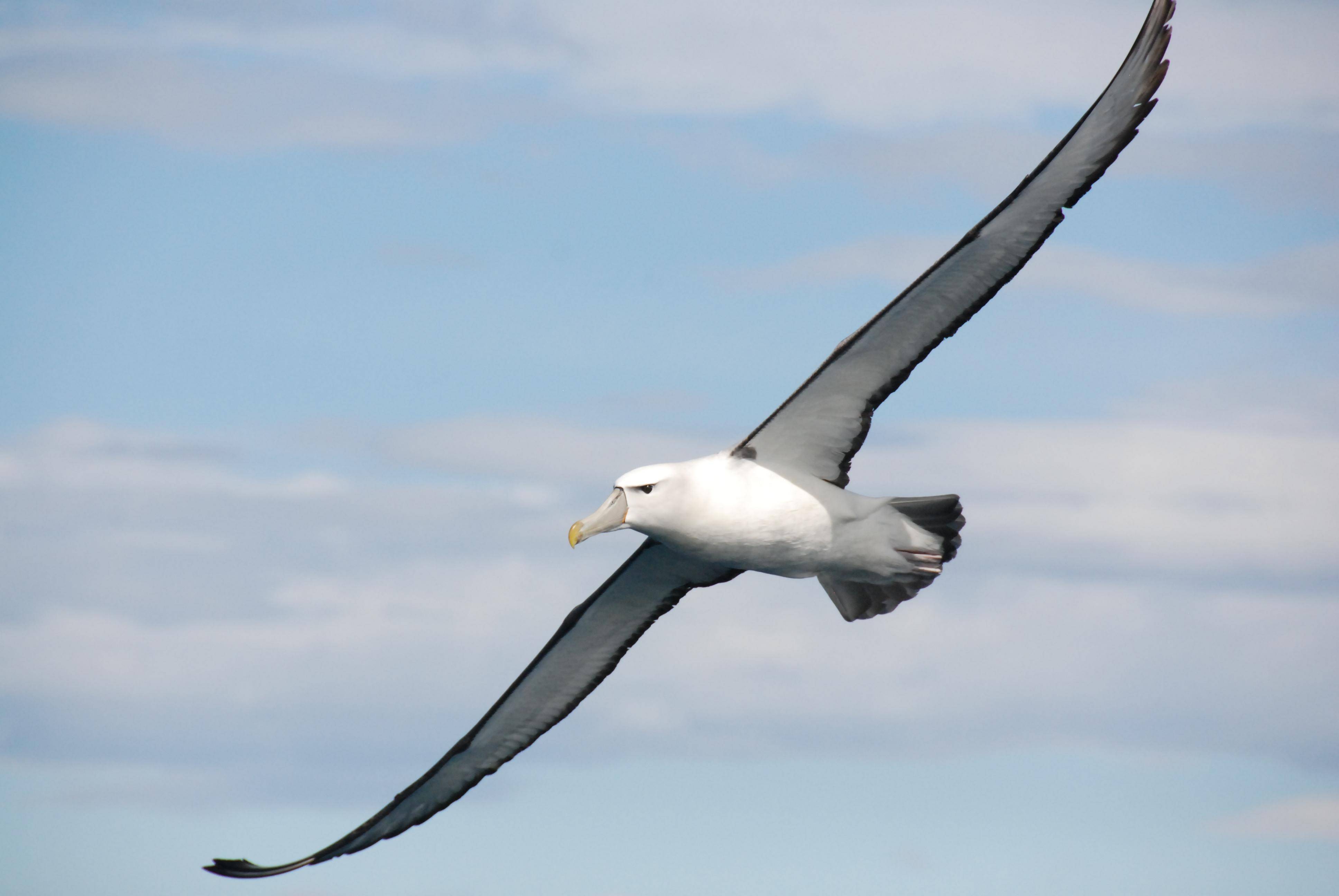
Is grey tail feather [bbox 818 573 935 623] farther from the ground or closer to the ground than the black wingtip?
farther from the ground

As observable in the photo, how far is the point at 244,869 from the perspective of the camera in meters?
13.7

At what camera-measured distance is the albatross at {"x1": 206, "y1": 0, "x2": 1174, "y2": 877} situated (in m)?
11.4

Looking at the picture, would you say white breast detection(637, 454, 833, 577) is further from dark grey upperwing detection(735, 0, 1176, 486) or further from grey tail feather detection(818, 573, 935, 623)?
grey tail feather detection(818, 573, 935, 623)

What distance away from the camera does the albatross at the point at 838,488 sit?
11.4 metres

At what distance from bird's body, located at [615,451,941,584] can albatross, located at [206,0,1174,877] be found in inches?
0.4

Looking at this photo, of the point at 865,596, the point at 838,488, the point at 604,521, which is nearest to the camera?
the point at 604,521

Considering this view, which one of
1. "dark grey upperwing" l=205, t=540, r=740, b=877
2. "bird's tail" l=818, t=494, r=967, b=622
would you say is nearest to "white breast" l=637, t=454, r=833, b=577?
"bird's tail" l=818, t=494, r=967, b=622

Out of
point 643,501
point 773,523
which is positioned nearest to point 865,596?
point 773,523

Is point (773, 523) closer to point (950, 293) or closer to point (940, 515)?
point (940, 515)

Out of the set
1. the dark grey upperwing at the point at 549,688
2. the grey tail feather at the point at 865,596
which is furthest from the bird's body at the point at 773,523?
the dark grey upperwing at the point at 549,688

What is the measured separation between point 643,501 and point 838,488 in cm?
175

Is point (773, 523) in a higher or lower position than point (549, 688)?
higher

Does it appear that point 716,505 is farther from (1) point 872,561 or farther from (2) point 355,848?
(2) point 355,848

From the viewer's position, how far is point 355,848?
565 inches
